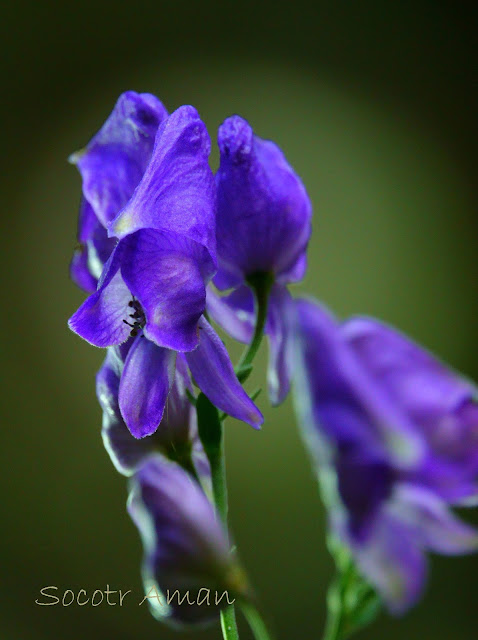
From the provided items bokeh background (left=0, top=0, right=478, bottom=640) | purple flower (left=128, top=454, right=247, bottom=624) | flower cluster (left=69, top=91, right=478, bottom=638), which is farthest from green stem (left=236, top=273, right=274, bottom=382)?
bokeh background (left=0, top=0, right=478, bottom=640)

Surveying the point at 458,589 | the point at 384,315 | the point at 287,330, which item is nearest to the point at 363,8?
the point at 384,315

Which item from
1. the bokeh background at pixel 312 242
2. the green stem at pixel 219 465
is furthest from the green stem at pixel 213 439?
the bokeh background at pixel 312 242

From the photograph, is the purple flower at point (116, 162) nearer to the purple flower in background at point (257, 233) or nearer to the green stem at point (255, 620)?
the purple flower in background at point (257, 233)

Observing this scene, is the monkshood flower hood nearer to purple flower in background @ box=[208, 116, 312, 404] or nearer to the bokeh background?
purple flower in background @ box=[208, 116, 312, 404]

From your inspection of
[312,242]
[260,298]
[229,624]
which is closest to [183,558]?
[229,624]

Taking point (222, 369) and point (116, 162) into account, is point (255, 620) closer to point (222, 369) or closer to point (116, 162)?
point (222, 369)
